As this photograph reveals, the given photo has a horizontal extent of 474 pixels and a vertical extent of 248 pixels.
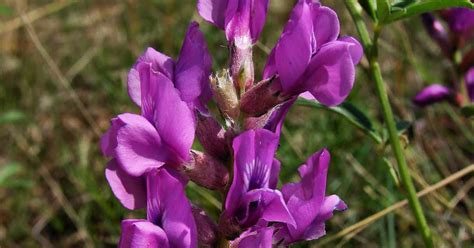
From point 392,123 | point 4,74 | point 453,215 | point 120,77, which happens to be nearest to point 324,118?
point 453,215

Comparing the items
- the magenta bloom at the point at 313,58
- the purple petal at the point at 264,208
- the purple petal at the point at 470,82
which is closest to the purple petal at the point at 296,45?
the magenta bloom at the point at 313,58

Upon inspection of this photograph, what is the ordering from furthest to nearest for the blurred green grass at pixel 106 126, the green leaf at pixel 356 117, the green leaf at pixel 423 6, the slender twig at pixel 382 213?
the blurred green grass at pixel 106 126 < the slender twig at pixel 382 213 < the green leaf at pixel 356 117 < the green leaf at pixel 423 6

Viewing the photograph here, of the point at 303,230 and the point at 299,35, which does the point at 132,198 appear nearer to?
the point at 303,230

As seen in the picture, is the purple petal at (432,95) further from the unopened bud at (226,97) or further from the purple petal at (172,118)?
the purple petal at (172,118)

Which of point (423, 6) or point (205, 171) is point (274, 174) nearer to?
point (205, 171)

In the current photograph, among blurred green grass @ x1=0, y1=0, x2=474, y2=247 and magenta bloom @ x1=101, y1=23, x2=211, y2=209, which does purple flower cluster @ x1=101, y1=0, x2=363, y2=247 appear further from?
blurred green grass @ x1=0, y1=0, x2=474, y2=247

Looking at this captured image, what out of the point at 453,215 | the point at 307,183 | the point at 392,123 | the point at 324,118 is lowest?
the point at 453,215

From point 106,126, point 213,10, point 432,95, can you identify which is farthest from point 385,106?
point 106,126

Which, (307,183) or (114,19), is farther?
(114,19)
